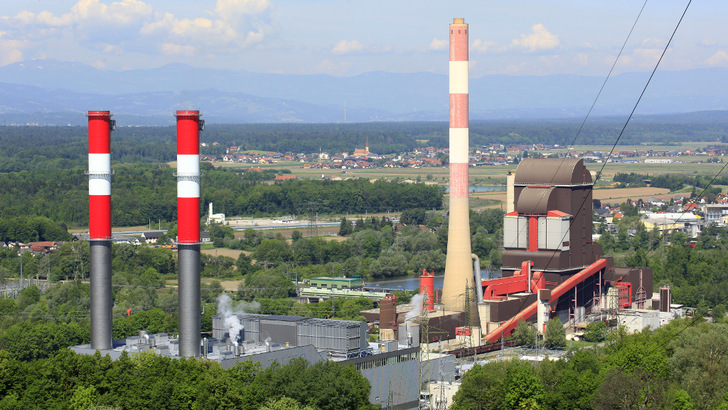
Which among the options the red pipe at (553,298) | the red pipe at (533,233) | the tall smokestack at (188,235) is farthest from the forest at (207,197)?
the tall smokestack at (188,235)

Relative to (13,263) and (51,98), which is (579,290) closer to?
(13,263)

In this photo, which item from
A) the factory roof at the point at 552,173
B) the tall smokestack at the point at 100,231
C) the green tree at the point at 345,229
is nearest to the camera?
the tall smokestack at the point at 100,231

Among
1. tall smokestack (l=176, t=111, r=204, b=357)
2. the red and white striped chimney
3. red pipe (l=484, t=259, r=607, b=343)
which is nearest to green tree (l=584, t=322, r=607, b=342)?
red pipe (l=484, t=259, r=607, b=343)

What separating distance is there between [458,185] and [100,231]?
91.7ft

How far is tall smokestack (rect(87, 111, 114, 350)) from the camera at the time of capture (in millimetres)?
47969

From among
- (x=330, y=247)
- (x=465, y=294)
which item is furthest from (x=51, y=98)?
(x=465, y=294)

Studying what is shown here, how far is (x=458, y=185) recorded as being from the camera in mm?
70438

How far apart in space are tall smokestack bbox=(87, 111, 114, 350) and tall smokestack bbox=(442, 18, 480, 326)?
26.0 meters

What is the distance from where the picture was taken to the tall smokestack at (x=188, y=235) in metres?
46.5

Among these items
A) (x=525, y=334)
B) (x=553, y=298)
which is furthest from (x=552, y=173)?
(x=525, y=334)

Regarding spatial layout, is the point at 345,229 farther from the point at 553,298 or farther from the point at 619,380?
the point at 619,380

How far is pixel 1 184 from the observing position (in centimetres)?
16075

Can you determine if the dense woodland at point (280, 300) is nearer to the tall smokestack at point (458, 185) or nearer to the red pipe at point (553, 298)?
the tall smokestack at point (458, 185)

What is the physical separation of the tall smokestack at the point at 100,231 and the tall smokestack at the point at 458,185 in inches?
1023
